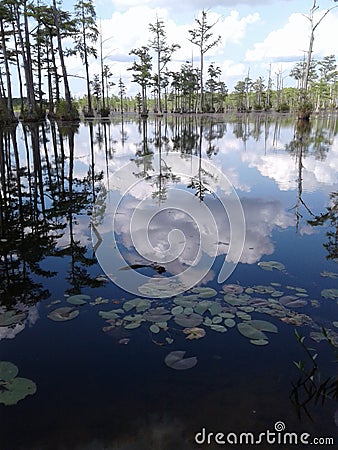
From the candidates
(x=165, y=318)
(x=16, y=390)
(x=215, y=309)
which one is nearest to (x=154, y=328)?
(x=165, y=318)

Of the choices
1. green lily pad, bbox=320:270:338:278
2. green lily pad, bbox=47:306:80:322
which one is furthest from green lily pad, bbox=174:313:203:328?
green lily pad, bbox=320:270:338:278

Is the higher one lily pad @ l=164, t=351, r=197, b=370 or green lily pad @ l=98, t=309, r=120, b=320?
green lily pad @ l=98, t=309, r=120, b=320

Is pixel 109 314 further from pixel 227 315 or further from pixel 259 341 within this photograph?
pixel 259 341

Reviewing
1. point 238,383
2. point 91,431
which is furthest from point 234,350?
point 91,431

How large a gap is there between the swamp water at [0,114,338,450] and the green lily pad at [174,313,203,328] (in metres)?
0.01

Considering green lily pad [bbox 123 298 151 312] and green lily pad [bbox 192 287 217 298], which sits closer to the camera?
green lily pad [bbox 123 298 151 312]

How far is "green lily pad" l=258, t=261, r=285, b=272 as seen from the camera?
3340 millimetres

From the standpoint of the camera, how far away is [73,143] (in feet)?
41.9

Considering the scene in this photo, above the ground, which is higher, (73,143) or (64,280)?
(73,143)

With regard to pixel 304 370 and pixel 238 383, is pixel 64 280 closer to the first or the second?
pixel 238 383

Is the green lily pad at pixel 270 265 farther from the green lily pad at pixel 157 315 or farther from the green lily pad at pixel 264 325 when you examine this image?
the green lily pad at pixel 157 315

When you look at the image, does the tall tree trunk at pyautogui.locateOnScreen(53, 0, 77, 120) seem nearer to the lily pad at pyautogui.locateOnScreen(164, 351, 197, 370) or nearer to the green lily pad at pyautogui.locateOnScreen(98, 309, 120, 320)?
the green lily pad at pyautogui.locateOnScreen(98, 309, 120, 320)

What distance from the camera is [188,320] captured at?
2.52m

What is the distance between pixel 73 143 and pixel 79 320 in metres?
11.3
